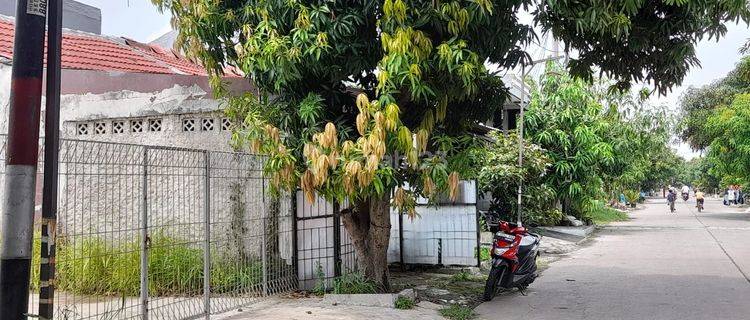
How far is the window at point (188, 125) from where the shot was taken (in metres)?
8.68

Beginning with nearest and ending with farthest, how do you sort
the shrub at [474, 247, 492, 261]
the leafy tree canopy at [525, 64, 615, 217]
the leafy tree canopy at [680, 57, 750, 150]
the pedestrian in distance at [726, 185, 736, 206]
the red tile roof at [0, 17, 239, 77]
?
the red tile roof at [0, 17, 239, 77] < the shrub at [474, 247, 492, 261] < the leafy tree canopy at [525, 64, 615, 217] < the leafy tree canopy at [680, 57, 750, 150] < the pedestrian in distance at [726, 185, 736, 206]

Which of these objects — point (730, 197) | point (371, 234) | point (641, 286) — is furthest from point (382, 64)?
point (730, 197)

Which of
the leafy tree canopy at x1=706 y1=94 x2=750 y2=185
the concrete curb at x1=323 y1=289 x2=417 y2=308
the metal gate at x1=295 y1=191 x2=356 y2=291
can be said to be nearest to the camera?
the concrete curb at x1=323 y1=289 x2=417 y2=308

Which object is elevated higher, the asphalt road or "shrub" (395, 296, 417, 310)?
"shrub" (395, 296, 417, 310)

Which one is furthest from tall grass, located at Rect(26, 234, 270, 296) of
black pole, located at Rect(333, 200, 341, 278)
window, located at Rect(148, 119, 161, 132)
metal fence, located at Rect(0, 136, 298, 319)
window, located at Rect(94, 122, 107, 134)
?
window, located at Rect(94, 122, 107, 134)

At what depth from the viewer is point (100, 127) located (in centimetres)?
898

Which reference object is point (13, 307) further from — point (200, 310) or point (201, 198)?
point (201, 198)

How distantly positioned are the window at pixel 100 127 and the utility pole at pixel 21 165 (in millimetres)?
5355

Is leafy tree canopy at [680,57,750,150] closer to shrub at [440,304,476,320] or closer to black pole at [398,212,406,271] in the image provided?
black pole at [398,212,406,271]

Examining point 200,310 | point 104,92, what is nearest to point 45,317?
point 200,310

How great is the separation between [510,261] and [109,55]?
26.7 feet

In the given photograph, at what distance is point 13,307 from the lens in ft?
12.1

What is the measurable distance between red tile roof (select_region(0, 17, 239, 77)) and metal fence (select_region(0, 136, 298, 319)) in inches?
117

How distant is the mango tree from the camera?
625 cm
